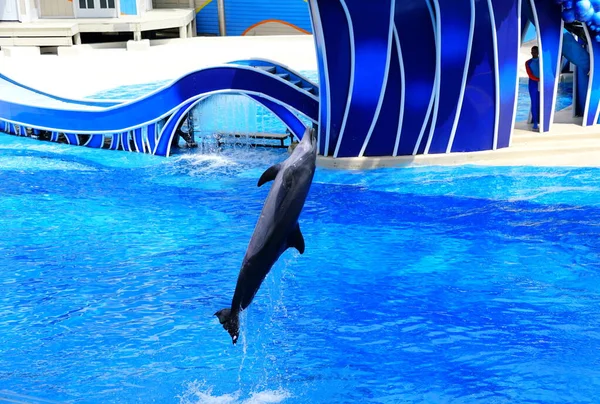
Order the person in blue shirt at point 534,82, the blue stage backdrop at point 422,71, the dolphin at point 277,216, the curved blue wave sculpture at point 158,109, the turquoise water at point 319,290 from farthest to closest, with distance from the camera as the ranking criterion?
the person in blue shirt at point 534,82, the curved blue wave sculpture at point 158,109, the blue stage backdrop at point 422,71, the turquoise water at point 319,290, the dolphin at point 277,216

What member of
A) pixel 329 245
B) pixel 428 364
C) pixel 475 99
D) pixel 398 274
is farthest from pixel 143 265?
pixel 475 99

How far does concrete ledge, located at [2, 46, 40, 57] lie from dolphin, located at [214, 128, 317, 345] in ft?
54.3

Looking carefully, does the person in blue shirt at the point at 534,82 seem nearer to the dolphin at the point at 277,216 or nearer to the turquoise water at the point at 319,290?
the turquoise water at the point at 319,290

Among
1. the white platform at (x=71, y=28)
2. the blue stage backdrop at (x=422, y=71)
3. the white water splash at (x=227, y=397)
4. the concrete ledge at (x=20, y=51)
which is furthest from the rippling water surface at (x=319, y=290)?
the white platform at (x=71, y=28)

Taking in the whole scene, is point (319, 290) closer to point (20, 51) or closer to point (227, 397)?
point (227, 397)

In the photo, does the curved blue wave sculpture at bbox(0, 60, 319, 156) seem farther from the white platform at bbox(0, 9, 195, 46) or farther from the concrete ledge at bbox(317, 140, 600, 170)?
the white platform at bbox(0, 9, 195, 46)

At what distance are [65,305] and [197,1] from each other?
1741cm

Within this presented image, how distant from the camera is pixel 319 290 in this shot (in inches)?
266

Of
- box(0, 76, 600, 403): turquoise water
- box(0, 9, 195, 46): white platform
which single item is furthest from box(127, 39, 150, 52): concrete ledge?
box(0, 76, 600, 403): turquoise water

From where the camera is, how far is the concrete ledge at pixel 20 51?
62.7 ft

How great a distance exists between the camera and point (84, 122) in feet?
39.7

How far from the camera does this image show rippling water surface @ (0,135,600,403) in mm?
5371

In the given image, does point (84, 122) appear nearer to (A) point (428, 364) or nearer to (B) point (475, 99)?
(B) point (475, 99)

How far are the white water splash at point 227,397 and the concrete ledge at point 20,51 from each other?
51.6ft
